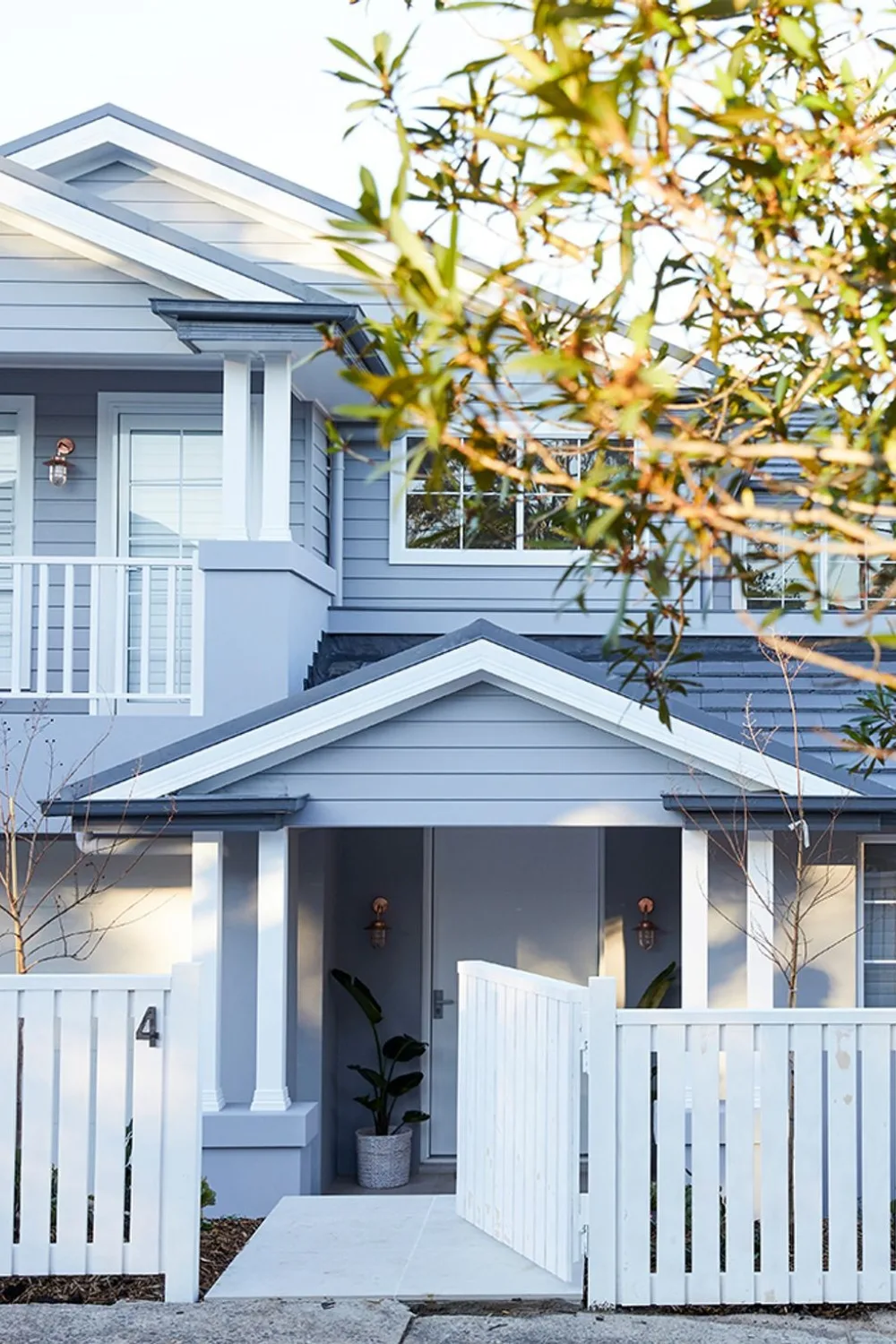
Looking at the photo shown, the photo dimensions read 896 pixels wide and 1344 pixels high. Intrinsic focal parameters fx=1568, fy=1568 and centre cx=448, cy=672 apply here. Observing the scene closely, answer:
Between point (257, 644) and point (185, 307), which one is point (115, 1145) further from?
point (185, 307)

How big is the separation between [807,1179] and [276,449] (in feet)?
18.4

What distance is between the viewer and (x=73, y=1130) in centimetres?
580

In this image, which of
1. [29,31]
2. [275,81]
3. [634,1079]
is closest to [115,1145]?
[634,1079]

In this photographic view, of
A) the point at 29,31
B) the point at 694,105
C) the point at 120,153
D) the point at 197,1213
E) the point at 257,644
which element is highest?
the point at 29,31

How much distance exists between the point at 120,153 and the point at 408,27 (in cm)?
832

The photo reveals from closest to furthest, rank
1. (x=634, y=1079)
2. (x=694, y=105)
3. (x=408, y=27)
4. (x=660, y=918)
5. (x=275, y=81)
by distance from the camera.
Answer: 1. (x=694, y=105)
2. (x=408, y=27)
3. (x=634, y=1079)
4. (x=660, y=918)
5. (x=275, y=81)

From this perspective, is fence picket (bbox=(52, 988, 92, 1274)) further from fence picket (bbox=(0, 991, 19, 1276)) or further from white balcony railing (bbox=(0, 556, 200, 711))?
white balcony railing (bbox=(0, 556, 200, 711))

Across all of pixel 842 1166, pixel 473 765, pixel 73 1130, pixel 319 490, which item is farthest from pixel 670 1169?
pixel 319 490

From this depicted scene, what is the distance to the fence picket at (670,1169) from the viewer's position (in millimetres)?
5641

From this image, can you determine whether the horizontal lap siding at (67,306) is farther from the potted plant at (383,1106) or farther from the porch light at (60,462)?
the potted plant at (383,1106)

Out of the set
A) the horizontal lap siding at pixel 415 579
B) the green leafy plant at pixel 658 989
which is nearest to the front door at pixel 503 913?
the green leafy plant at pixel 658 989

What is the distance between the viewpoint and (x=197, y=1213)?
5789mm

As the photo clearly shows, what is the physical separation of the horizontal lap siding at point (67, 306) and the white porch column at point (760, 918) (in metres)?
4.80

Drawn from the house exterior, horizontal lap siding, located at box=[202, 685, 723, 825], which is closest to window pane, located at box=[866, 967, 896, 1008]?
the house exterior
